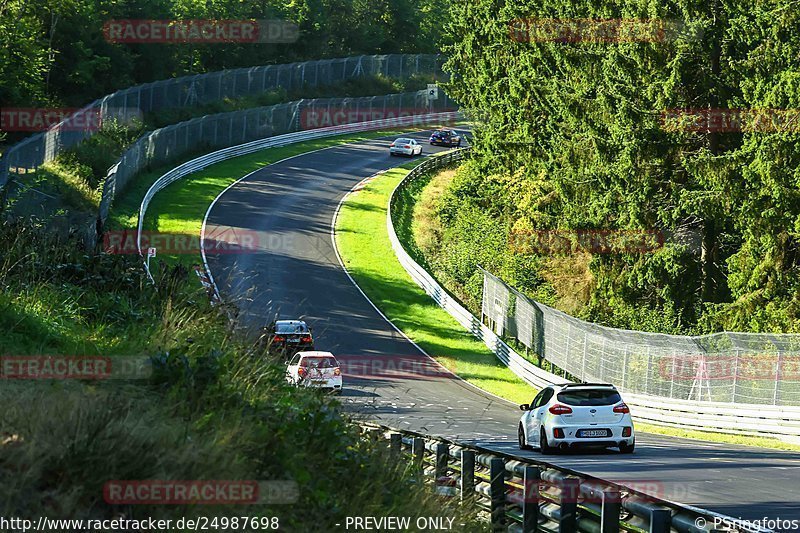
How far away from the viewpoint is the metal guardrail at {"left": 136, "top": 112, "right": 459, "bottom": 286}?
63194mm

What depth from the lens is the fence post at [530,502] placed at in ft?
32.6

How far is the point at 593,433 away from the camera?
22.0m

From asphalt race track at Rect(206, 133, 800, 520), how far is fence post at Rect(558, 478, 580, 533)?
2.69 m

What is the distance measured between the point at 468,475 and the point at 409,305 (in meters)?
41.6

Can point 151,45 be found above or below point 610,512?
above

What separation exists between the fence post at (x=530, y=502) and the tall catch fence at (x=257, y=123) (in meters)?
42.1

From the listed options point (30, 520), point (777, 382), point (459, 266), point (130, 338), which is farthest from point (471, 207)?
point (30, 520)

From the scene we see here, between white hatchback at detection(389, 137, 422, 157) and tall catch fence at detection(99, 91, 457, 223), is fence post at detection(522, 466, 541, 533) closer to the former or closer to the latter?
tall catch fence at detection(99, 91, 457, 223)

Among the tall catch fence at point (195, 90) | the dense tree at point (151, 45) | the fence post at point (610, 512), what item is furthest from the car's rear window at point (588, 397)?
the dense tree at point (151, 45)

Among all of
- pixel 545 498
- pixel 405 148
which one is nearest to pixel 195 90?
pixel 405 148

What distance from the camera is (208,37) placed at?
94875 mm

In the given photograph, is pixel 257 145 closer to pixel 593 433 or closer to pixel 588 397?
pixel 588 397

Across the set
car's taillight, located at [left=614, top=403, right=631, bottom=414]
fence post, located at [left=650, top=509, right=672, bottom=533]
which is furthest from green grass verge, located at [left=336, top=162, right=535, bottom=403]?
fence post, located at [left=650, top=509, right=672, bottom=533]

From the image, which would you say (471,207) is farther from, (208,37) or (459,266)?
(208,37)
